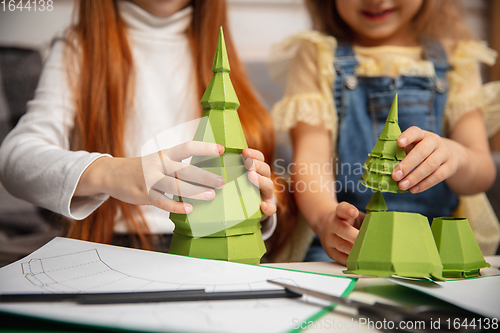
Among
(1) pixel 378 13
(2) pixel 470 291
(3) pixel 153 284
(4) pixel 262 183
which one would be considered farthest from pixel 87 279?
(1) pixel 378 13

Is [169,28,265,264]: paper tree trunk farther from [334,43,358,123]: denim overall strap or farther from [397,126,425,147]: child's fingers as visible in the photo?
[334,43,358,123]: denim overall strap

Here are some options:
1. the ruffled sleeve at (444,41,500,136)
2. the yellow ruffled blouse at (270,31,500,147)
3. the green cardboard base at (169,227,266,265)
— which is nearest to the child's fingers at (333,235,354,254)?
the green cardboard base at (169,227,266,265)

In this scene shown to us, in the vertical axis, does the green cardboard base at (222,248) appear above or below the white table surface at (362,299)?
below

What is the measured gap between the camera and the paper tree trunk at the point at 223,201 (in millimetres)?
273

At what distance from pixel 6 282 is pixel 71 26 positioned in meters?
0.44

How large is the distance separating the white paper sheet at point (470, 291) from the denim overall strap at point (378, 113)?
0.28m

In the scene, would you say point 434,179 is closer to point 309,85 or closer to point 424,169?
point 424,169

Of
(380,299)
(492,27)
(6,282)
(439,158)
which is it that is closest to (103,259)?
(6,282)

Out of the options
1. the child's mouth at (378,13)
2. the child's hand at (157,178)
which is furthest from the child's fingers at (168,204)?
the child's mouth at (378,13)

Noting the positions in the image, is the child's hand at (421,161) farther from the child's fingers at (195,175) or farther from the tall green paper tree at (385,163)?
the child's fingers at (195,175)

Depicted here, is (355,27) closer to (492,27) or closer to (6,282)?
(492,27)

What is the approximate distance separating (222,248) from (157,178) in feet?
0.26

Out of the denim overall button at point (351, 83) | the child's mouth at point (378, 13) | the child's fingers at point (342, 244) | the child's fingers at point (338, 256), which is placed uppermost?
the child's mouth at point (378, 13)

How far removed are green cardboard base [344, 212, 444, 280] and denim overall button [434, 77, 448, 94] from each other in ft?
1.29
